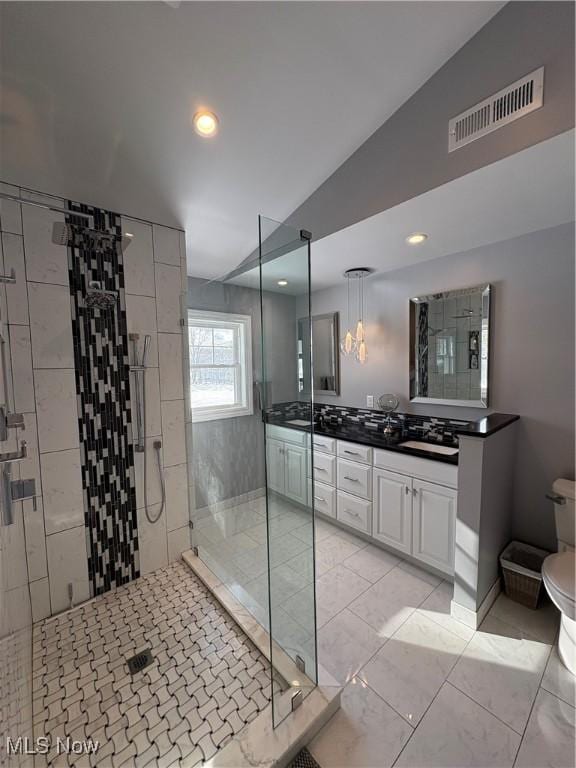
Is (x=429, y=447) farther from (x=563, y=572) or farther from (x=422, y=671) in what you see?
(x=422, y=671)

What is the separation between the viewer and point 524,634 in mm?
1714

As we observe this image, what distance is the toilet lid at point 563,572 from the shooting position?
4.70 feet

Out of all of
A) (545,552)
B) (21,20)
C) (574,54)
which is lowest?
(545,552)

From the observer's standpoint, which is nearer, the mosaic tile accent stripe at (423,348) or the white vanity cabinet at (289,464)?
the white vanity cabinet at (289,464)

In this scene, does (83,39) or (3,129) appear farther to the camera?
(3,129)

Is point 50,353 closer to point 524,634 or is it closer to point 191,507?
point 191,507

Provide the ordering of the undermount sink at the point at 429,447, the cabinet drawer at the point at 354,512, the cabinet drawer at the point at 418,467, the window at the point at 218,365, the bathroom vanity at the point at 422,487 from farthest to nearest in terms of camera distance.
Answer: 1. the cabinet drawer at the point at 354,512
2. the undermount sink at the point at 429,447
3. the window at the point at 218,365
4. the cabinet drawer at the point at 418,467
5. the bathroom vanity at the point at 422,487

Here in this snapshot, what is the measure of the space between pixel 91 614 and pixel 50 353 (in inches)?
63.6

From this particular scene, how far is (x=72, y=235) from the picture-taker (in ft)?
5.55

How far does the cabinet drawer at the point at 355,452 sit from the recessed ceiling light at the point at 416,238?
156 centimetres

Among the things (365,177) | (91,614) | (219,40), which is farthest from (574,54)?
(91,614)

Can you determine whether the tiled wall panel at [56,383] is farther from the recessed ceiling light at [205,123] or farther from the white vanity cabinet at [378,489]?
the white vanity cabinet at [378,489]

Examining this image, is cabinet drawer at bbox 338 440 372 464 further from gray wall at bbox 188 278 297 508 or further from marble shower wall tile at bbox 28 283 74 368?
marble shower wall tile at bbox 28 283 74 368

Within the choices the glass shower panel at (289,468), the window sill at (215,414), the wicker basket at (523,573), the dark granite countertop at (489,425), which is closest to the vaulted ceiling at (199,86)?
the glass shower panel at (289,468)
